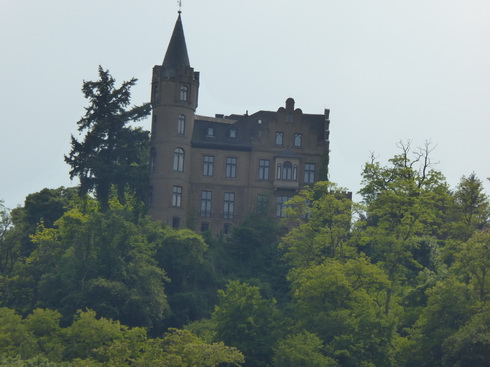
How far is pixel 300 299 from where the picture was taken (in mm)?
75812

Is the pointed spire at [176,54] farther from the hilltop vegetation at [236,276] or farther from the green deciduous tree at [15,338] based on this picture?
the green deciduous tree at [15,338]

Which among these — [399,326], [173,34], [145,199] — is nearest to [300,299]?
[399,326]

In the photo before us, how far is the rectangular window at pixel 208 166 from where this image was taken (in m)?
94.6

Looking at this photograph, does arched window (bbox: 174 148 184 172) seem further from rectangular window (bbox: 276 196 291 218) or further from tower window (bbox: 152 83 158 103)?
rectangular window (bbox: 276 196 291 218)

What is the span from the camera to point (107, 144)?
297 feet

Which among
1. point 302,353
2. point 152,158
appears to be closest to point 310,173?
point 152,158

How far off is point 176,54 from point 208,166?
9.01 m

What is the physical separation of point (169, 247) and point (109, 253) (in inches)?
234

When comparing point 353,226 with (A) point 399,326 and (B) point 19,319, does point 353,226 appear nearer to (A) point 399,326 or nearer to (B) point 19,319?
(A) point 399,326

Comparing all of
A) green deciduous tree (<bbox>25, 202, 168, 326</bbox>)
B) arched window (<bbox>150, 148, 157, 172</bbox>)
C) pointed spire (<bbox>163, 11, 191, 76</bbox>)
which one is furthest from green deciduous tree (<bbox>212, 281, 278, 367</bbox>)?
pointed spire (<bbox>163, 11, 191, 76</bbox>)

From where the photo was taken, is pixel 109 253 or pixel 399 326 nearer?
pixel 399 326

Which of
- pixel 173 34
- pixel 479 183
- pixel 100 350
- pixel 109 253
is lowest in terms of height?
pixel 100 350

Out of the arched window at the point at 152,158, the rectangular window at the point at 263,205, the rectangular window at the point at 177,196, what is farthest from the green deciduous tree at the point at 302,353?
the arched window at the point at 152,158

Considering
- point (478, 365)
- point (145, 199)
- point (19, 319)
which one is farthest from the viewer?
point (145, 199)
